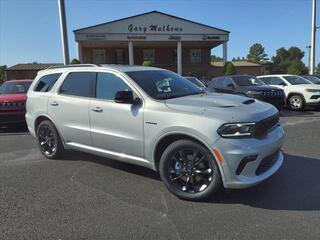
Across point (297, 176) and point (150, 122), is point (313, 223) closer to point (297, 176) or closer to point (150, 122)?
point (297, 176)

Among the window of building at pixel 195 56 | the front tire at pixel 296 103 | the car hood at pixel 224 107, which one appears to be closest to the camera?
the car hood at pixel 224 107

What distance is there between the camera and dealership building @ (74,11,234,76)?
3231 centimetres

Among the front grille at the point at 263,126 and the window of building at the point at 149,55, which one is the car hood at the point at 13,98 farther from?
the window of building at the point at 149,55

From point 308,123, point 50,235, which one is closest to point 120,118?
point 50,235

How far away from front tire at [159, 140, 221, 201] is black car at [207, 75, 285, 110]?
7.75 meters

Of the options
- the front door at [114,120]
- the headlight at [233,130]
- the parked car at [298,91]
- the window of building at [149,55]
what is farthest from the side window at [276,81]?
the window of building at [149,55]

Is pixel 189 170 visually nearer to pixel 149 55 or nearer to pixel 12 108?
pixel 12 108

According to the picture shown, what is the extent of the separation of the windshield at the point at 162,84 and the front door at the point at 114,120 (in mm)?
241

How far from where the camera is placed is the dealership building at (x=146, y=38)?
3231 cm

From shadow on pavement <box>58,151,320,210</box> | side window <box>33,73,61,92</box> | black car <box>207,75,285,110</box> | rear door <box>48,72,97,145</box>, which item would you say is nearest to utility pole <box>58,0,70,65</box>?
black car <box>207,75,285,110</box>

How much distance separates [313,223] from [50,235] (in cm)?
280

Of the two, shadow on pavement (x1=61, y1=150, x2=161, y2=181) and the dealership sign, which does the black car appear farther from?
the dealership sign

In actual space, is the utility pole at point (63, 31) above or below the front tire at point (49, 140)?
above

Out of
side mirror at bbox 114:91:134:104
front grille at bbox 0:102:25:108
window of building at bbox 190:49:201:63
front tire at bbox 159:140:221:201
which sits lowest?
front tire at bbox 159:140:221:201
